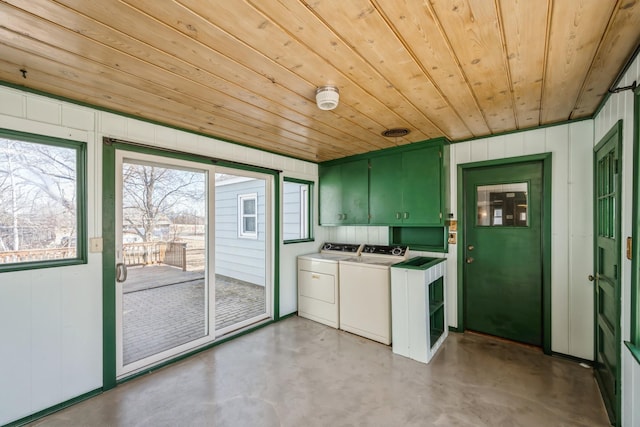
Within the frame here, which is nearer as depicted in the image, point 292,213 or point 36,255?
point 36,255

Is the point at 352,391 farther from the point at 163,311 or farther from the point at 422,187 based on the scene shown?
the point at 163,311

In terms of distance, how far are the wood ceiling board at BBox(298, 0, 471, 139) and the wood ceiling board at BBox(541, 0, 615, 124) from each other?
0.67 m

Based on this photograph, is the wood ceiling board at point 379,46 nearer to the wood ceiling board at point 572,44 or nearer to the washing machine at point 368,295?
the wood ceiling board at point 572,44

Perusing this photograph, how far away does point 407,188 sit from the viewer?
356 centimetres

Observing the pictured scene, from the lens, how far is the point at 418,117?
262cm

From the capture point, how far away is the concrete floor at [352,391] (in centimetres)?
203

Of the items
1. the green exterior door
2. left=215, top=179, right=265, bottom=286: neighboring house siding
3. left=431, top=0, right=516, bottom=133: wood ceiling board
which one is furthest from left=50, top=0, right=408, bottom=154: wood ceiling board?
left=215, top=179, right=265, bottom=286: neighboring house siding

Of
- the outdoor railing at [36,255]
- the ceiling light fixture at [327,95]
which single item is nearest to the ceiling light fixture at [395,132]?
the ceiling light fixture at [327,95]

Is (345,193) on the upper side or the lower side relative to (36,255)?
upper

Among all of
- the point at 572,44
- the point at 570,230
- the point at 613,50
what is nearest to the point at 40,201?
the point at 572,44

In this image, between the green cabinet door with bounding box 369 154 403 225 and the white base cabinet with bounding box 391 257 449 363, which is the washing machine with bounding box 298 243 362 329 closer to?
the green cabinet door with bounding box 369 154 403 225

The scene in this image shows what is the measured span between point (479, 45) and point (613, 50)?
0.80m

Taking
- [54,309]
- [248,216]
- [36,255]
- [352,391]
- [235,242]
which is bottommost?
[352,391]

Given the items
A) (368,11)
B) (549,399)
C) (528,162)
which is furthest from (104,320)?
(528,162)
